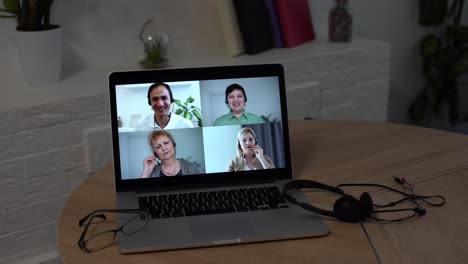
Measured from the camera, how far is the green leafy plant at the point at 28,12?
1961 millimetres

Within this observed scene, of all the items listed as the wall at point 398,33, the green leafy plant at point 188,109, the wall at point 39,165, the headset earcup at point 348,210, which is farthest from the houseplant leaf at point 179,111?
the wall at point 398,33

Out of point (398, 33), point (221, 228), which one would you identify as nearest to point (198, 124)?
point (221, 228)

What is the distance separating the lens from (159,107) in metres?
1.34

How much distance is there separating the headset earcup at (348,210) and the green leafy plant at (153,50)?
3.83 feet

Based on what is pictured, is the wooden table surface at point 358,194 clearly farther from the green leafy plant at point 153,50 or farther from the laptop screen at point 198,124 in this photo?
the green leafy plant at point 153,50

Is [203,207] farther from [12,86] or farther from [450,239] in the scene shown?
[12,86]

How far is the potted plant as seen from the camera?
6.47 ft

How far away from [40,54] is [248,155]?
929mm

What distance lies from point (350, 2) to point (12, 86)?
148 centimetres

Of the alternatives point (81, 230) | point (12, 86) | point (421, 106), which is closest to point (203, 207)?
point (81, 230)

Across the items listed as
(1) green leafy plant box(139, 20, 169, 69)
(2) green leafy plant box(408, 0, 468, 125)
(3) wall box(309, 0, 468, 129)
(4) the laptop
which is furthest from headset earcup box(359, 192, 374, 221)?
(2) green leafy plant box(408, 0, 468, 125)

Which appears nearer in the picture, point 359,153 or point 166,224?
point 166,224

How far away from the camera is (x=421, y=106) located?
3164 millimetres

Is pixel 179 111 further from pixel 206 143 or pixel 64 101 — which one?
pixel 64 101
